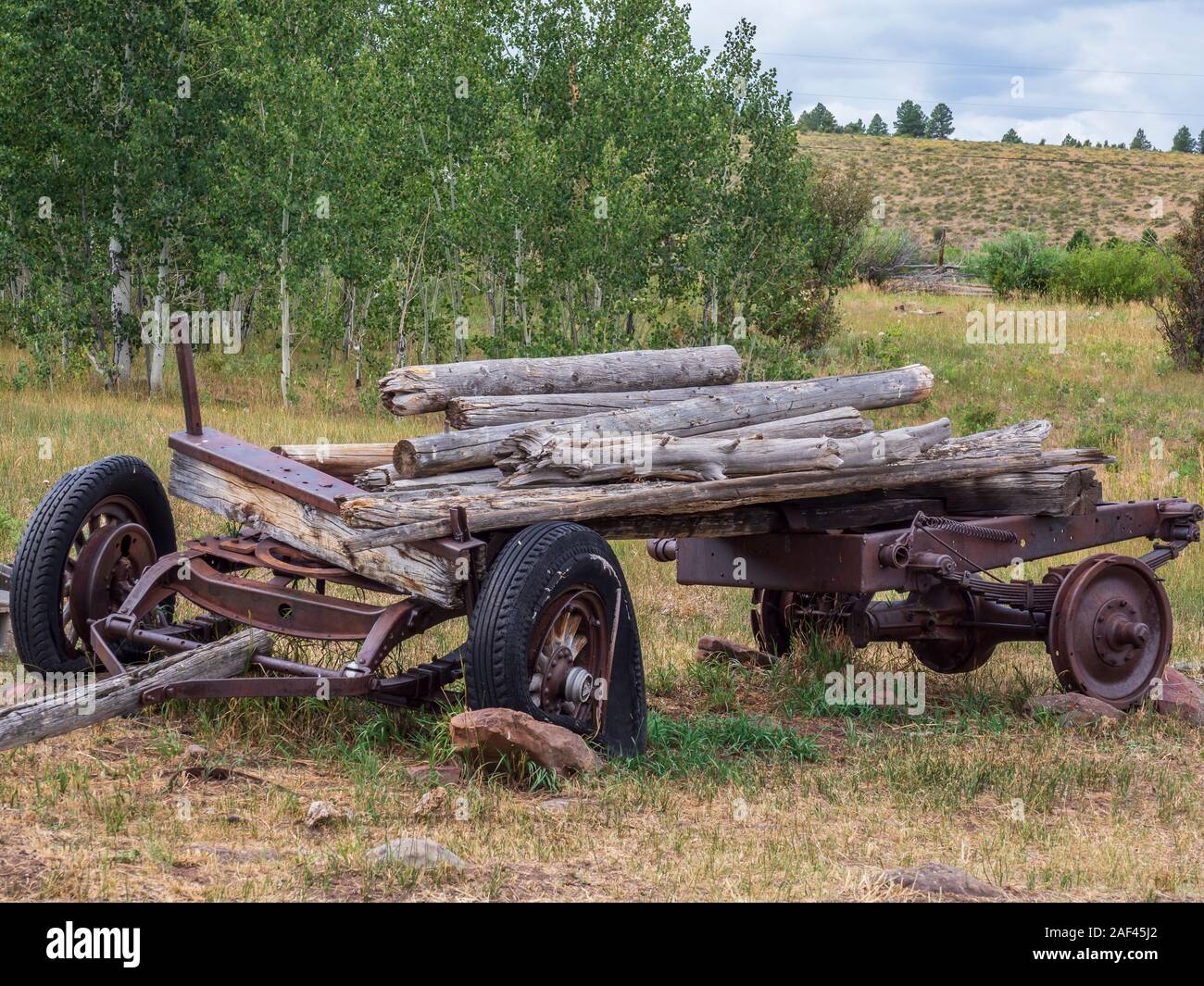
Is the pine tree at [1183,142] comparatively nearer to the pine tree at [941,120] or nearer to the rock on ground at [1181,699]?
the pine tree at [941,120]

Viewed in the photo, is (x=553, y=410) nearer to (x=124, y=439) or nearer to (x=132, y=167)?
(x=124, y=439)

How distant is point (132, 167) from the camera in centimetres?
2314

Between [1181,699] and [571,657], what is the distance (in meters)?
4.15

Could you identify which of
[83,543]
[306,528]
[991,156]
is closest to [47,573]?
[83,543]

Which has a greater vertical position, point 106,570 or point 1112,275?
point 1112,275

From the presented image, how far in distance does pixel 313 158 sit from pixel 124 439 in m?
8.75

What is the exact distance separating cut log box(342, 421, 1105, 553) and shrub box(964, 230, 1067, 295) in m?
30.5

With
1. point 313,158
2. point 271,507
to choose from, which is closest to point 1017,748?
point 271,507

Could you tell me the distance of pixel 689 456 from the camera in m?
6.80

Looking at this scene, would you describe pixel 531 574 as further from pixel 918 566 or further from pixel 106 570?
pixel 918 566

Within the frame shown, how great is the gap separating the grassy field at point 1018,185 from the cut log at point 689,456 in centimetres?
5276

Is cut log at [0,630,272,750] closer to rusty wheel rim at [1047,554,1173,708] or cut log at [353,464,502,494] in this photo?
cut log at [353,464,502,494]

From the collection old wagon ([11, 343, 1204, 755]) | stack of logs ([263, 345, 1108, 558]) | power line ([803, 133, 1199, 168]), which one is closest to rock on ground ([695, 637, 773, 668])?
old wagon ([11, 343, 1204, 755])

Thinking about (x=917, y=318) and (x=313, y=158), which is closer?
(x=313, y=158)
